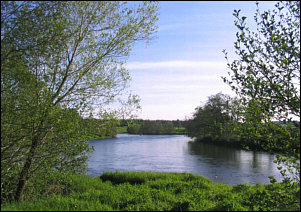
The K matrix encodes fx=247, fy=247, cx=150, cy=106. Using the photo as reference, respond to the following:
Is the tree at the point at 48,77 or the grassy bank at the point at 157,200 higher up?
the tree at the point at 48,77

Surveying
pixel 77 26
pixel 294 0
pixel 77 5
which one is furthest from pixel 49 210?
pixel 294 0

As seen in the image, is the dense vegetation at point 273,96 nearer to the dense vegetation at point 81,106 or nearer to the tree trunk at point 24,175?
the dense vegetation at point 81,106

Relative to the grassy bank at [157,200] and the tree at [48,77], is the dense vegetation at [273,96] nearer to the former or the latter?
the grassy bank at [157,200]

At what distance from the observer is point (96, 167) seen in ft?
64.5

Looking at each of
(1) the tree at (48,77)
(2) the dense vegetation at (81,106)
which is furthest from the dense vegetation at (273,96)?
(1) the tree at (48,77)

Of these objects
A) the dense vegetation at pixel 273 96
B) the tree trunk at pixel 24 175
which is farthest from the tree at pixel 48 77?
the dense vegetation at pixel 273 96

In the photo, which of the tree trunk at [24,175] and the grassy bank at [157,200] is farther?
the tree trunk at [24,175]

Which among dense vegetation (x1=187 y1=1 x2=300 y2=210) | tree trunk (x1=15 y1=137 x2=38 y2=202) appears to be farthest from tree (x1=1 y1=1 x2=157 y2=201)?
dense vegetation (x1=187 y1=1 x2=300 y2=210)

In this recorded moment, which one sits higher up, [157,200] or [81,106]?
[81,106]

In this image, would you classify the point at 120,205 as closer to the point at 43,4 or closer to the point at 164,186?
the point at 164,186

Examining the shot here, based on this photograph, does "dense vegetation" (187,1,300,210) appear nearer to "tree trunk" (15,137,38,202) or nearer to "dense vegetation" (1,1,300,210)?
"dense vegetation" (1,1,300,210)

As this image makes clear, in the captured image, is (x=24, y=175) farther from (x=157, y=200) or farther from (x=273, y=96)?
(x=273, y=96)

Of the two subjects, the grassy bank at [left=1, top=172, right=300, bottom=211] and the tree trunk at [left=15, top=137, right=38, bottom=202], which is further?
the tree trunk at [left=15, top=137, right=38, bottom=202]

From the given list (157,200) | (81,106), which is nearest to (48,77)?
(81,106)
